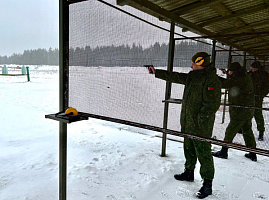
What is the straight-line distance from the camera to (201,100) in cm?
251

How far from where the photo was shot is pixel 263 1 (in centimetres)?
294

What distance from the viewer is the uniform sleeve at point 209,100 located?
2.43m

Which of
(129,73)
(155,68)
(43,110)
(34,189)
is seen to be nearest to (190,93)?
(155,68)

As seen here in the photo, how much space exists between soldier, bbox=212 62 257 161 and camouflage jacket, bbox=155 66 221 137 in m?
1.42

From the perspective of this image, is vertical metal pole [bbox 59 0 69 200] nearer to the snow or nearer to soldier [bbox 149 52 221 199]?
the snow

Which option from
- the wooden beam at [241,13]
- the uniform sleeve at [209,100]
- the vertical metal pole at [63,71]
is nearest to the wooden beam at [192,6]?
the wooden beam at [241,13]

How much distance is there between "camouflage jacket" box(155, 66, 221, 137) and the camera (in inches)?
96.3

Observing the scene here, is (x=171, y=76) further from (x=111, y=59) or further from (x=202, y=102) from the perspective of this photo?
(x=111, y=59)

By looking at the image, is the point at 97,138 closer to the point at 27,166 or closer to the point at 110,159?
the point at 110,159

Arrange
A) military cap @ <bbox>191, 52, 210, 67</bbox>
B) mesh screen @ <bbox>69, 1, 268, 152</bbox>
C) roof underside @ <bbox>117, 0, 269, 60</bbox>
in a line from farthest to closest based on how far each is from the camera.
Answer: roof underside @ <bbox>117, 0, 269, 60</bbox> < military cap @ <bbox>191, 52, 210, 67</bbox> < mesh screen @ <bbox>69, 1, 268, 152</bbox>

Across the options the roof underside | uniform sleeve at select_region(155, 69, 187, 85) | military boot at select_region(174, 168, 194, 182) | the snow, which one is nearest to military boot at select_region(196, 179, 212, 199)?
the snow

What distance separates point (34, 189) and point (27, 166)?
739mm

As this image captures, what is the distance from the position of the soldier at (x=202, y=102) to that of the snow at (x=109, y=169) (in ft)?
1.77

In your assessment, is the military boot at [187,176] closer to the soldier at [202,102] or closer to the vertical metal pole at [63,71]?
the soldier at [202,102]
